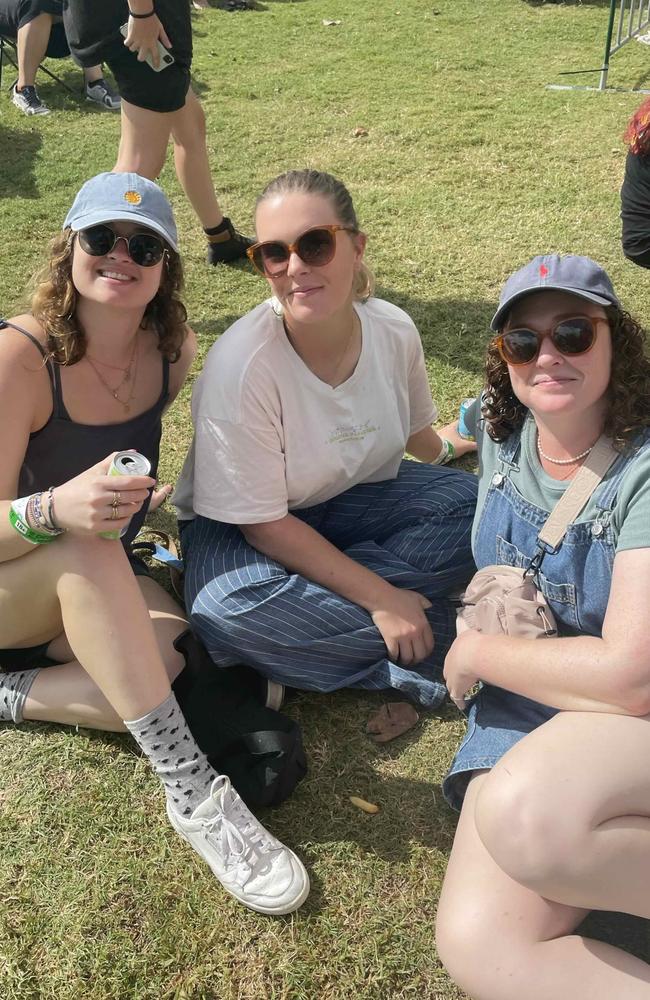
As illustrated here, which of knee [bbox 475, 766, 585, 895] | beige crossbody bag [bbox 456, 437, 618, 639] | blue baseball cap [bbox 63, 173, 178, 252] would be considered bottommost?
knee [bbox 475, 766, 585, 895]

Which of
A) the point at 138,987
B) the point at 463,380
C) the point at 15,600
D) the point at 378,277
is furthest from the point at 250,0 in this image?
the point at 138,987

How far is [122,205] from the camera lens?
233cm

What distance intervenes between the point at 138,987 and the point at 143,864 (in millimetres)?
309

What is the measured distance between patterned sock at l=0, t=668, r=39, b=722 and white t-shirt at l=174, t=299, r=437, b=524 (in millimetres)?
697

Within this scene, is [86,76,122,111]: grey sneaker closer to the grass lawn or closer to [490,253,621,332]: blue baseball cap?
the grass lawn

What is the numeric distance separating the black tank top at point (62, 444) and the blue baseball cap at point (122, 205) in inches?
15.0

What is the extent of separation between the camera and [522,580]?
2.17m

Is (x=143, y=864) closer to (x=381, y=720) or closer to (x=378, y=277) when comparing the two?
(x=381, y=720)

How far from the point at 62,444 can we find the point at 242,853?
1209 mm

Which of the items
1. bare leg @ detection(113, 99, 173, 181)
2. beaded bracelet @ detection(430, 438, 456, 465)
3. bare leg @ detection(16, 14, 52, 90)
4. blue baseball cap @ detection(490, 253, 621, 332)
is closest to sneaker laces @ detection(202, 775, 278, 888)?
blue baseball cap @ detection(490, 253, 621, 332)

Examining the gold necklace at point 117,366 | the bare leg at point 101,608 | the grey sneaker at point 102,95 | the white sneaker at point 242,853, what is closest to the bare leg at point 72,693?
the bare leg at point 101,608

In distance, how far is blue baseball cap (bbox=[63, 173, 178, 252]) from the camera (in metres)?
2.31

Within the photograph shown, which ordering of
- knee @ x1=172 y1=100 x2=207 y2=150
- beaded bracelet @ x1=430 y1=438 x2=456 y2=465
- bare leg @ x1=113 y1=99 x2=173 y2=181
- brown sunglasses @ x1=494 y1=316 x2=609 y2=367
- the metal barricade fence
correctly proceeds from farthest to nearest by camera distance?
the metal barricade fence → knee @ x1=172 y1=100 x2=207 y2=150 → bare leg @ x1=113 y1=99 x2=173 y2=181 → beaded bracelet @ x1=430 y1=438 x2=456 y2=465 → brown sunglasses @ x1=494 y1=316 x2=609 y2=367

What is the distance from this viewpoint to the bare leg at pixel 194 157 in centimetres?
477
